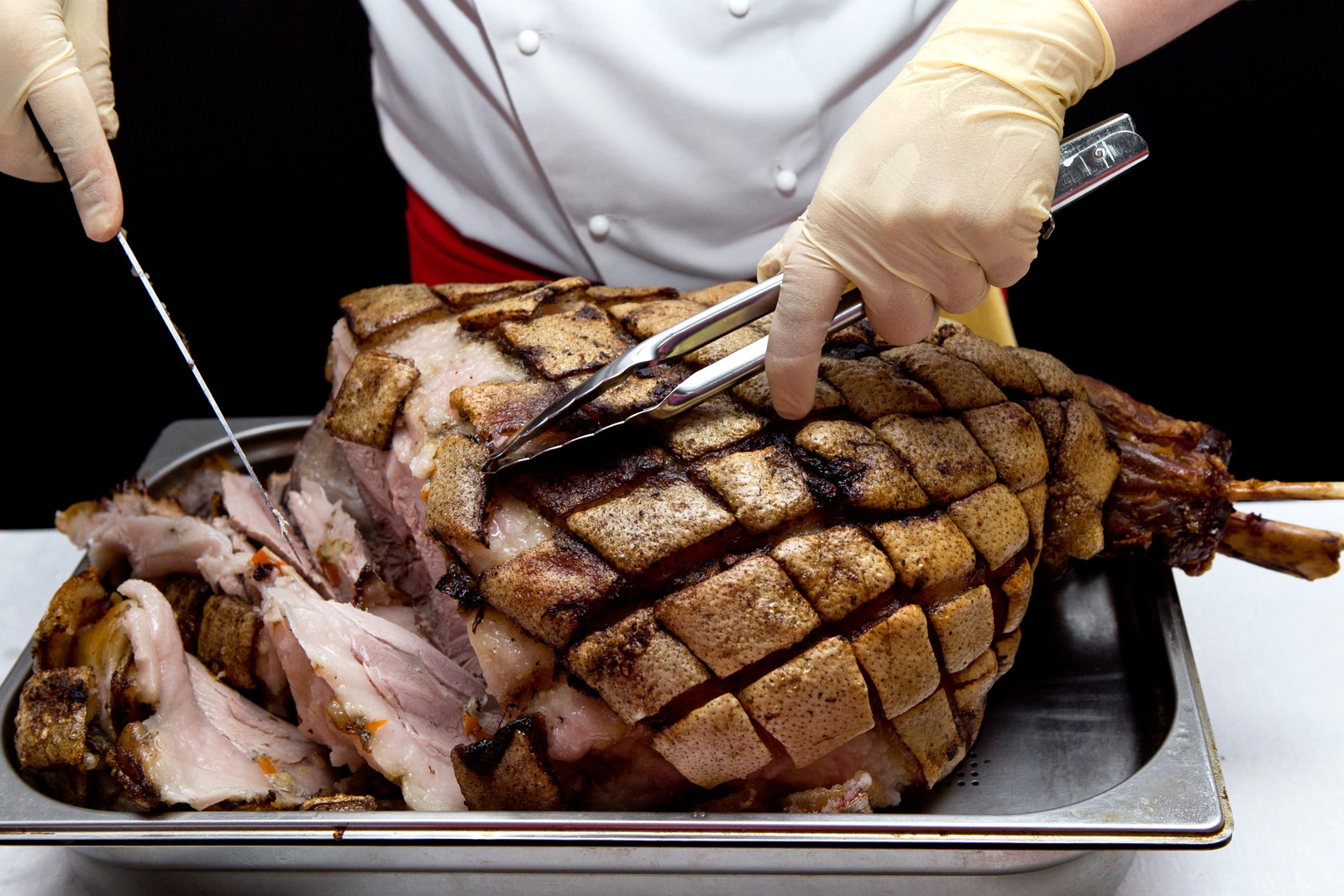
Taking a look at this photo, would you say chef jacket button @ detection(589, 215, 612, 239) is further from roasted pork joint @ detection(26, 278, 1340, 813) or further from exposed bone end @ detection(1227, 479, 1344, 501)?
exposed bone end @ detection(1227, 479, 1344, 501)

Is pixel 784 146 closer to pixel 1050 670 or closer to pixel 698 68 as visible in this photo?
pixel 698 68

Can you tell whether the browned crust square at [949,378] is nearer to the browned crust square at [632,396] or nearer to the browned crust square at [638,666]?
the browned crust square at [632,396]

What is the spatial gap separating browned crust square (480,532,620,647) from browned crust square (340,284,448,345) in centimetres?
71

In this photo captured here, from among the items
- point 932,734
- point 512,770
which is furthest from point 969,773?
point 512,770

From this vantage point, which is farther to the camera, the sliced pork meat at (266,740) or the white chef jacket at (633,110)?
the white chef jacket at (633,110)

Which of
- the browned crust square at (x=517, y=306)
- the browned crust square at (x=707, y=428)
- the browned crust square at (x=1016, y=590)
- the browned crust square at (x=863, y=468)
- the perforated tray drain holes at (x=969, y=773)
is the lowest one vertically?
the perforated tray drain holes at (x=969, y=773)

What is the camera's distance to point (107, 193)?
5.86 feet

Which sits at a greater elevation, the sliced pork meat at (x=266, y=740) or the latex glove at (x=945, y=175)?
the latex glove at (x=945, y=175)

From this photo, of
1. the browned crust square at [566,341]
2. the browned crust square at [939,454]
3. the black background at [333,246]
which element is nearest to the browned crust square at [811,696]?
the browned crust square at [939,454]

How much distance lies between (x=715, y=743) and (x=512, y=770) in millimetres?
330

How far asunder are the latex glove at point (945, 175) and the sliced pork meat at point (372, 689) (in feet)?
2.77

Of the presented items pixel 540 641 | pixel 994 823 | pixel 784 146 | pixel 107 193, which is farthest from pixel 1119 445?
pixel 107 193

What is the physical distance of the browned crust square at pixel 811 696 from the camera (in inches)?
61.1

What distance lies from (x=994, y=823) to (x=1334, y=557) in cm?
98
